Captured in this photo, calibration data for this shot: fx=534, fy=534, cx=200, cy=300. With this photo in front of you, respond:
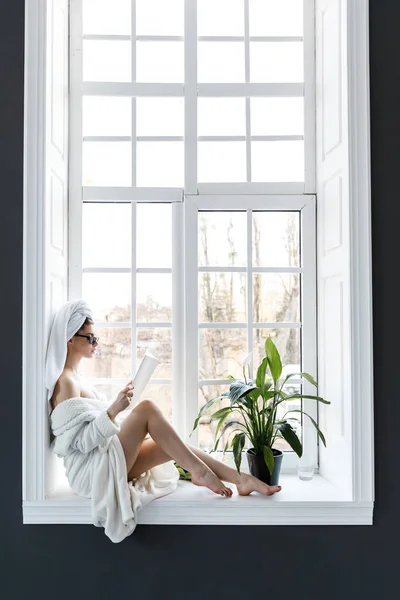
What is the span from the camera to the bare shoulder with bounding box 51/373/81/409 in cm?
203

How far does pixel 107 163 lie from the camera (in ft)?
8.04

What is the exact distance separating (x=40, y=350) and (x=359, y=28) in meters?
1.71

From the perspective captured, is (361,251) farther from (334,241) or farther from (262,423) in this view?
(262,423)

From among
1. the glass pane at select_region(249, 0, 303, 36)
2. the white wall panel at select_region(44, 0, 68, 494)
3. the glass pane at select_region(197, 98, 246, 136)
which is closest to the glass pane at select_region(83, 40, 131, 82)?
the white wall panel at select_region(44, 0, 68, 494)

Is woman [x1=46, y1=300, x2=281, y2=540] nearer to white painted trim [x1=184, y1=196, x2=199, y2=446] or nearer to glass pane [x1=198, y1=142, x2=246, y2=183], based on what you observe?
white painted trim [x1=184, y1=196, x2=199, y2=446]

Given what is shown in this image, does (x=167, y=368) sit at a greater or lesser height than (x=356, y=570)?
greater

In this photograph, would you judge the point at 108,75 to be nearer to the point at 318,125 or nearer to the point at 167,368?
the point at 318,125

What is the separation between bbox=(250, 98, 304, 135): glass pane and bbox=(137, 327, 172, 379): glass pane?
1011 mm

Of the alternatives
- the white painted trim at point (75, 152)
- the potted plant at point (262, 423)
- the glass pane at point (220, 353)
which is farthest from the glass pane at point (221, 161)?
the potted plant at point (262, 423)

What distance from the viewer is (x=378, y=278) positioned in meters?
2.04

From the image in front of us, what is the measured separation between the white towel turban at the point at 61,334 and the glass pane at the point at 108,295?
26 centimetres

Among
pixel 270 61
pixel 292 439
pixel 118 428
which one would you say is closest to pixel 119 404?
pixel 118 428

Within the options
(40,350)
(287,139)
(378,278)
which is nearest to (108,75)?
(287,139)

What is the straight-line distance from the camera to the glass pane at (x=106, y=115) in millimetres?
2439
